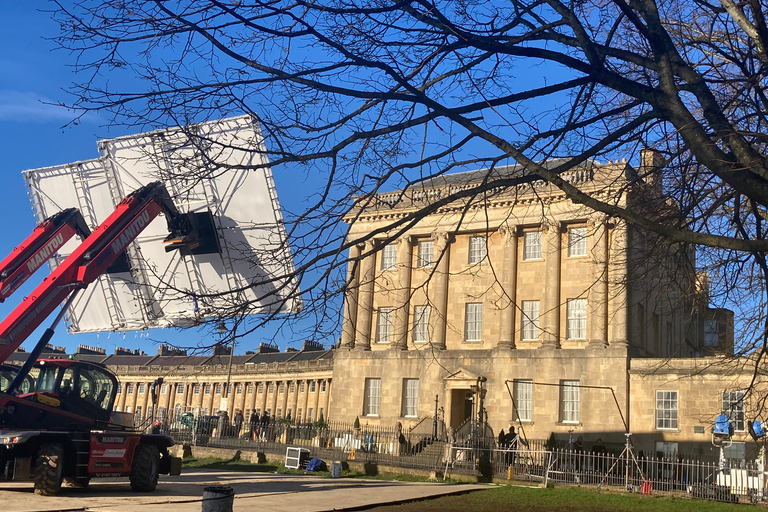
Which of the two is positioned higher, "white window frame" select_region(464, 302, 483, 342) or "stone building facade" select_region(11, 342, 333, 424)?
"white window frame" select_region(464, 302, 483, 342)

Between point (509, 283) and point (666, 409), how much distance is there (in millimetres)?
9880

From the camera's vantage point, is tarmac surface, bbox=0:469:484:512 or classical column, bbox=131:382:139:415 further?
classical column, bbox=131:382:139:415

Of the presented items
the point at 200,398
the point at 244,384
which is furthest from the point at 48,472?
the point at 200,398

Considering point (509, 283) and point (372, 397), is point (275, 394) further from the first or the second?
point (509, 283)

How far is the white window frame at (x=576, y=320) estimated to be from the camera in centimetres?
3791

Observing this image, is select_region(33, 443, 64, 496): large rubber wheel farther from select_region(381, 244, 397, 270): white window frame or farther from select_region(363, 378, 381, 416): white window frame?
select_region(381, 244, 397, 270): white window frame

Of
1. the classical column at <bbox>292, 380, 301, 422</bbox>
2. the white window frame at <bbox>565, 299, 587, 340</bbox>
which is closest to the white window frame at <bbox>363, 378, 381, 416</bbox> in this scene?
the white window frame at <bbox>565, 299, 587, 340</bbox>

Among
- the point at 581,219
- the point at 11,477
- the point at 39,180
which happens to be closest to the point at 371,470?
the point at 11,477

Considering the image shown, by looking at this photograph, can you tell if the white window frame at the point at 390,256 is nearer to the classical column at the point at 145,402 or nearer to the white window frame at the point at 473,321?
the white window frame at the point at 473,321

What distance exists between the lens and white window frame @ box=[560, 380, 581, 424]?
37000 millimetres

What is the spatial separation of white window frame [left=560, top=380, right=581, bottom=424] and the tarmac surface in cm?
1896

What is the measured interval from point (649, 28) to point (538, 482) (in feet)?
66.1

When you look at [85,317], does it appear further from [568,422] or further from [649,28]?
[649,28]

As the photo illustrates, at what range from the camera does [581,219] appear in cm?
3781
